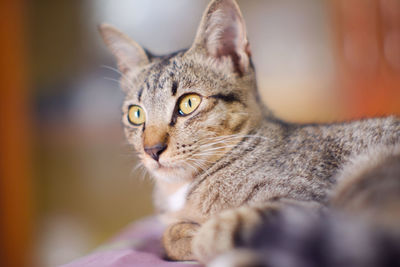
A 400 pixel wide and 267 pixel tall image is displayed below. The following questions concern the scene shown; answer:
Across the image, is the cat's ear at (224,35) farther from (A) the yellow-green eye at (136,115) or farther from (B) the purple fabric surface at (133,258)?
(B) the purple fabric surface at (133,258)

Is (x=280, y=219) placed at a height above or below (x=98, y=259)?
above

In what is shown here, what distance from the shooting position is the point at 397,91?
106 inches

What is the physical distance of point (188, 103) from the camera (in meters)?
1.08

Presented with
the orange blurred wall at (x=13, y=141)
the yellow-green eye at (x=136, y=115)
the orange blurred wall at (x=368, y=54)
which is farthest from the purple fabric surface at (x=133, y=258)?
the orange blurred wall at (x=368, y=54)

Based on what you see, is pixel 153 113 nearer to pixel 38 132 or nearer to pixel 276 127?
pixel 276 127

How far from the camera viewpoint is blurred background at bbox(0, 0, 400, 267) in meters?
2.70

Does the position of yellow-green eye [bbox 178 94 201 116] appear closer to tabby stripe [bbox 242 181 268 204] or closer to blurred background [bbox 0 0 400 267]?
tabby stripe [bbox 242 181 268 204]

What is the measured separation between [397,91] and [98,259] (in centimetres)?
269

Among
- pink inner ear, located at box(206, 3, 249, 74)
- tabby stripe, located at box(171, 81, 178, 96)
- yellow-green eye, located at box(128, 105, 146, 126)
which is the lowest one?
yellow-green eye, located at box(128, 105, 146, 126)

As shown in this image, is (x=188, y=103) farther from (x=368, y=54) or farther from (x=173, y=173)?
(x=368, y=54)

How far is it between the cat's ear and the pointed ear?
0.28 m

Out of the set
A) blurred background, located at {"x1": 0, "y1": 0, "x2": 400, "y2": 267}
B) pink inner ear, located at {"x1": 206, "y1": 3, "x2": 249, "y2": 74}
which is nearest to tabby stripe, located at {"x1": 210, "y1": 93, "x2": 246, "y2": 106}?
pink inner ear, located at {"x1": 206, "y1": 3, "x2": 249, "y2": 74}

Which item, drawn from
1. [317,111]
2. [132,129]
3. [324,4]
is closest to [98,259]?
[132,129]

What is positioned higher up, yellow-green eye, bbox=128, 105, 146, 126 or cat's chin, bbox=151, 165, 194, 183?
yellow-green eye, bbox=128, 105, 146, 126
